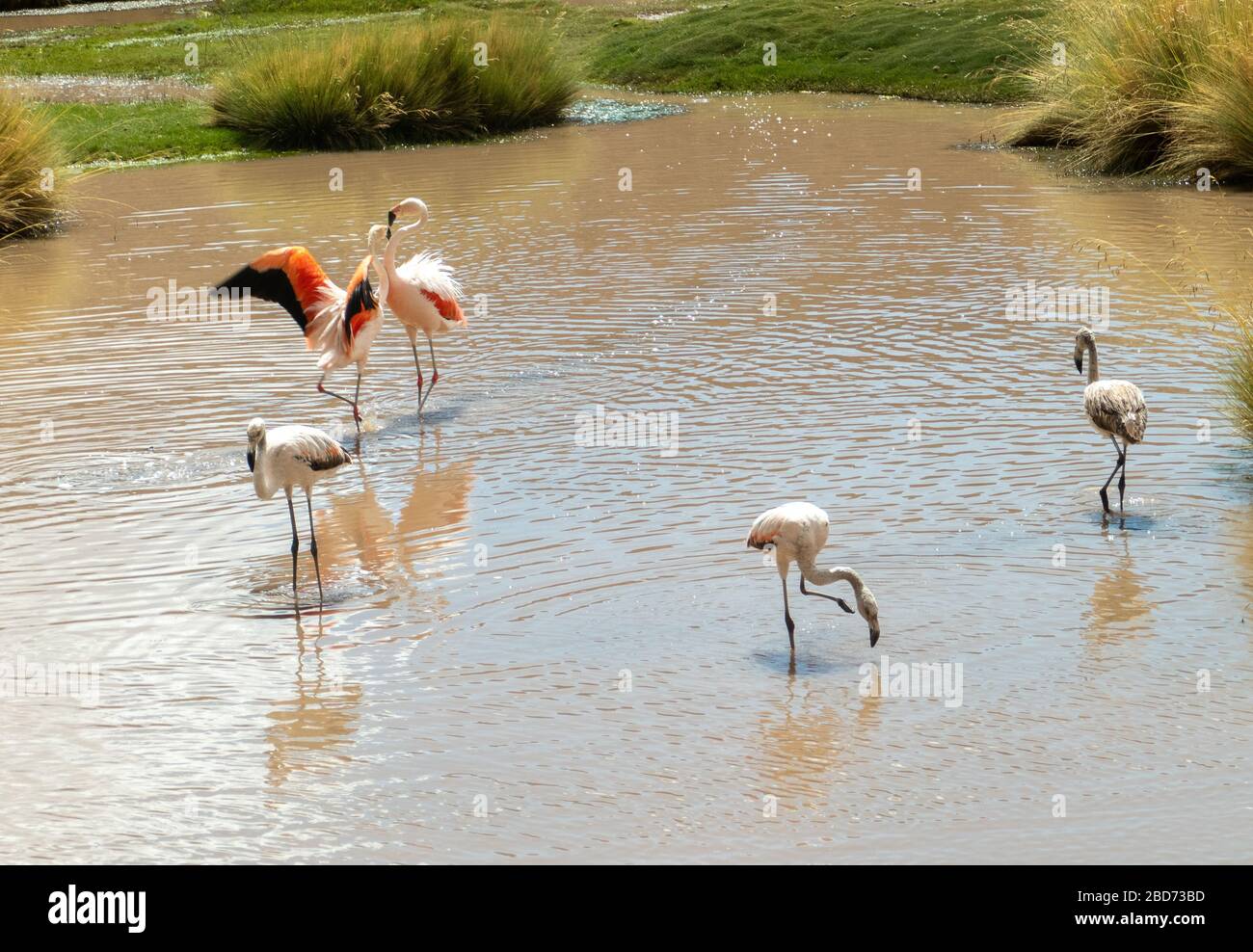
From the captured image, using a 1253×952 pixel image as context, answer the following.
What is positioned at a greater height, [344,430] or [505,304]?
[505,304]

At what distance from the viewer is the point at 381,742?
17.4 feet

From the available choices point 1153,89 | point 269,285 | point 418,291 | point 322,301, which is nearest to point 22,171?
point 269,285

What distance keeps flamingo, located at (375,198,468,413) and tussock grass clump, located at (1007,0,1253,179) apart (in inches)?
322

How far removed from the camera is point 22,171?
14.7 metres

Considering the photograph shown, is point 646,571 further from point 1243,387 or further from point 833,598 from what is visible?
point 1243,387

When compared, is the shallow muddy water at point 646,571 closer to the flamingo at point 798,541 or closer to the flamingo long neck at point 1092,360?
the flamingo at point 798,541

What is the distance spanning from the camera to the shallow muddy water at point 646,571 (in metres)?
4.82

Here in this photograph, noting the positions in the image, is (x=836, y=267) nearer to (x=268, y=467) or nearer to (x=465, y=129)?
(x=268, y=467)

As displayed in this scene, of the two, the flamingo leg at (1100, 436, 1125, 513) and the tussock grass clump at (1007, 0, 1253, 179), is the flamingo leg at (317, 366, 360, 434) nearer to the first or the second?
the flamingo leg at (1100, 436, 1125, 513)

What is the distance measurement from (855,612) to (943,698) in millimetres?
964

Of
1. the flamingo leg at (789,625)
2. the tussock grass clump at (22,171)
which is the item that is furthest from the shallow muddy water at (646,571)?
the tussock grass clump at (22,171)

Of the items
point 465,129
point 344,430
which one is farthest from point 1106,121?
point 344,430

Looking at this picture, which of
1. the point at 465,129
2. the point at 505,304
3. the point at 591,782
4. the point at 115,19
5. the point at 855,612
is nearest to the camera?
the point at 591,782

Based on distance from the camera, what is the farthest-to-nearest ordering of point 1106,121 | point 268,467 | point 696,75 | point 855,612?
point 696,75
point 1106,121
point 268,467
point 855,612
